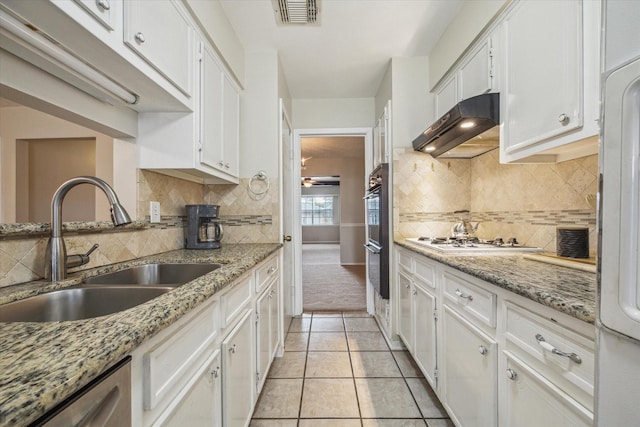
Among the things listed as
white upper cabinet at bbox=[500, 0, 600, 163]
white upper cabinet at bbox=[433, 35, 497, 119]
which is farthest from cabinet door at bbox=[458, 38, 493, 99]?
white upper cabinet at bbox=[500, 0, 600, 163]

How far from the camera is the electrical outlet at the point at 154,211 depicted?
161 centimetres

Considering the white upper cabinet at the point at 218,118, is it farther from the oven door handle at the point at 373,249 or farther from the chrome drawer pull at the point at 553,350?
the chrome drawer pull at the point at 553,350

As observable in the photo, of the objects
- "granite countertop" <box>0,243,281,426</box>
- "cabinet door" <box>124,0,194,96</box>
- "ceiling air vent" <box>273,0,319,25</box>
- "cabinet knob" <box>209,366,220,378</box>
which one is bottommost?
"cabinet knob" <box>209,366,220,378</box>

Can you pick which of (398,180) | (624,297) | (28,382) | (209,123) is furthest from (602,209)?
(398,180)

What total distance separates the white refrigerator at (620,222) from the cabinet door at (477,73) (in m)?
1.37

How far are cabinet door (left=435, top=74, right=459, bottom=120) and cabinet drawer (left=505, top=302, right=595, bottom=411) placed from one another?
5.48 feet

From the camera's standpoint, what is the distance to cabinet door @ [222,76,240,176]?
194 cm

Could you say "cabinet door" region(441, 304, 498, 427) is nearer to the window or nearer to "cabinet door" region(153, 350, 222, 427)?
"cabinet door" region(153, 350, 222, 427)

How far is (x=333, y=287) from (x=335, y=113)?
257 centimetres

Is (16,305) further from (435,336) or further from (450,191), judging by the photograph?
(450,191)

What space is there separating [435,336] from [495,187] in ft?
3.94

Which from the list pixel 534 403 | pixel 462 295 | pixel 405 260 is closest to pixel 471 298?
pixel 462 295

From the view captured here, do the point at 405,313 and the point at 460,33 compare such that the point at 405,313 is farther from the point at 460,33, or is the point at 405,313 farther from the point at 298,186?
the point at 460,33

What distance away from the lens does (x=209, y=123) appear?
1.70m
